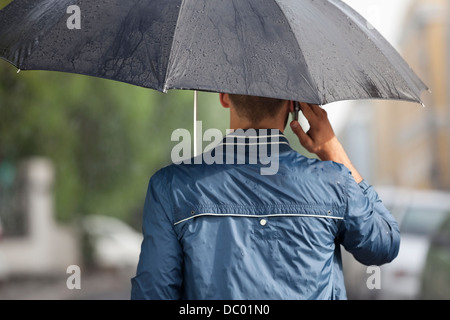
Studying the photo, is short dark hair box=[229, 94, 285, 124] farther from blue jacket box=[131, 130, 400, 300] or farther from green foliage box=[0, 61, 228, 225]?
green foliage box=[0, 61, 228, 225]

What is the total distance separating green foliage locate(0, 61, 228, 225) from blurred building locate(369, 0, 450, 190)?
37.8 feet

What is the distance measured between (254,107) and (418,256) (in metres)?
6.19

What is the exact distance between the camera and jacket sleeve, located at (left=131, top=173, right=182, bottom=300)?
2.56 m

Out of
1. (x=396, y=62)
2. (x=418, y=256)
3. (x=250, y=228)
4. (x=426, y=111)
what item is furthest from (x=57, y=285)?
(x=426, y=111)

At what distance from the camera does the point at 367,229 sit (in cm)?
268

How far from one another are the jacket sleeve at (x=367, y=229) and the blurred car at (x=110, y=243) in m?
17.3

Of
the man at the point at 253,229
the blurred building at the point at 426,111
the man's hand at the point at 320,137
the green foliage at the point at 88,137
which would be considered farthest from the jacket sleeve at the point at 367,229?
the blurred building at the point at 426,111

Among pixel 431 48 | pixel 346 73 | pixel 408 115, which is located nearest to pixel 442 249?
pixel 346 73

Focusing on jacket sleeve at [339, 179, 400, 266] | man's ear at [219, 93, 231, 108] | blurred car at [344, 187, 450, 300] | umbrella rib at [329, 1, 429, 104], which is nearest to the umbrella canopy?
umbrella rib at [329, 1, 429, 104]

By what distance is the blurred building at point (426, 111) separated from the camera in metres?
27.7

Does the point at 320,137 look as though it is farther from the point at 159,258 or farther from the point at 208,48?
the point at 159,258

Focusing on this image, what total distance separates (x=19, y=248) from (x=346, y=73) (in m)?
17.6
